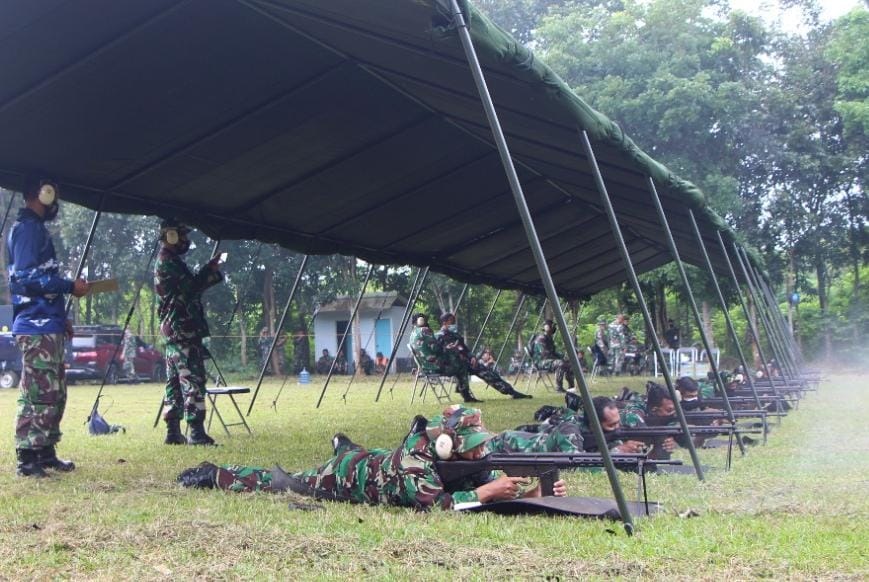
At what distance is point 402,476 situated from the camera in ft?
14.0

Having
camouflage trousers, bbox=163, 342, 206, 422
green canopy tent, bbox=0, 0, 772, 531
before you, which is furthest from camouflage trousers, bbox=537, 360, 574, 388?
camouflage trousers, bbox=163, 342, 206, 422

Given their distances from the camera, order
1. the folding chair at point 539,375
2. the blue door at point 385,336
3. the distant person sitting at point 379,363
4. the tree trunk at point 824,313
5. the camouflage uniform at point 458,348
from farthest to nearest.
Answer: the blue door at point 385,336
the distant person sitting at point 379,363
the tree trunk at point 824,313
the folding chair at point 539,375
the camouflage uniform at point 458,348

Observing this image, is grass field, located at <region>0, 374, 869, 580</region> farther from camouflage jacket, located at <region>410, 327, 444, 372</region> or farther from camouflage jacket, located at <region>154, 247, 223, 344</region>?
camouflage jacket, located at <region>410, 327, 444, 372</region>

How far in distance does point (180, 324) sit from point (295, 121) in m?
2.24

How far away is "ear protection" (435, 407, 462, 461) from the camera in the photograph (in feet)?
13.5

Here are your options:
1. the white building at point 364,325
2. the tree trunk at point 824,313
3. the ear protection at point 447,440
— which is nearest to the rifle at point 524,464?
the ear protection at point 447,440

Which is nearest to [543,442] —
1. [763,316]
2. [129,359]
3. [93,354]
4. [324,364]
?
[763,316]

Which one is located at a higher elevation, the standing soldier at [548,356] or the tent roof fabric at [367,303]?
the tent roof fabric at [367,303]

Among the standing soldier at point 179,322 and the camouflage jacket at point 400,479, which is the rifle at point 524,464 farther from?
the standing soldier at point 179,322

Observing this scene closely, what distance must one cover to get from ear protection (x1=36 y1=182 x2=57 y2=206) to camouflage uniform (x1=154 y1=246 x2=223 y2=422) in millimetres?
2045

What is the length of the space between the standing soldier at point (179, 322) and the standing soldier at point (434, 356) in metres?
6.58

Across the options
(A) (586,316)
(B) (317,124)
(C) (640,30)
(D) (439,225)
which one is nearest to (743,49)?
(C) (640,30)

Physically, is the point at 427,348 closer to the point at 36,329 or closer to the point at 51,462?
the point at 51,462

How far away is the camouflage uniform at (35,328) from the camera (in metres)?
5.65
